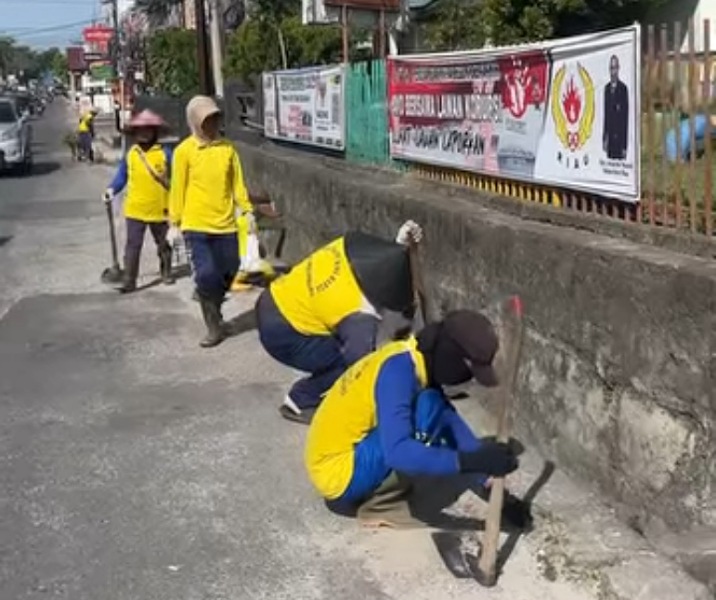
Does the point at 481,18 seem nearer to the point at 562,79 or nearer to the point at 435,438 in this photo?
the point at 562,79

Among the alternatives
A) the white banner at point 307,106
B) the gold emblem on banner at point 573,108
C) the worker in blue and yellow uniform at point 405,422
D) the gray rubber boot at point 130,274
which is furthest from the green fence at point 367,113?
the worker in blue and yellow uniform at point 405,422

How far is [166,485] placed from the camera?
5.48 metres

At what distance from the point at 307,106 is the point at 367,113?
2.55 metres

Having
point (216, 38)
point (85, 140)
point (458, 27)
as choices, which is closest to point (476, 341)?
point (458, 27)

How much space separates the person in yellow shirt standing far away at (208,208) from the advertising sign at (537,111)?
4.74 ft

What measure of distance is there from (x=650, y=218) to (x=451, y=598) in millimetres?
2098

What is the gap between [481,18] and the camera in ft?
65.4

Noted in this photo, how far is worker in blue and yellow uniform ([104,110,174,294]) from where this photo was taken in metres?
10.8

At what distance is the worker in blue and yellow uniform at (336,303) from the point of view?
5551 millimetres

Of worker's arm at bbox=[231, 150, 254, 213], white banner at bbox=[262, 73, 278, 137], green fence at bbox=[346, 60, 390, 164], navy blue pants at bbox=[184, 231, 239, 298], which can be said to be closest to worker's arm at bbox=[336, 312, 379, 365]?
navy blue pants at bbox=[184, 231, 239, 298]

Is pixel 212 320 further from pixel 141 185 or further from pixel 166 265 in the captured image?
pixel 166 265

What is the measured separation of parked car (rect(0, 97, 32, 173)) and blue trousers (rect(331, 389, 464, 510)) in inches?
897

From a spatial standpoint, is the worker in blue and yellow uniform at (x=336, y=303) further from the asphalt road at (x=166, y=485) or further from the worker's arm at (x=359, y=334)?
the asphalt road at (x=166, y=485)

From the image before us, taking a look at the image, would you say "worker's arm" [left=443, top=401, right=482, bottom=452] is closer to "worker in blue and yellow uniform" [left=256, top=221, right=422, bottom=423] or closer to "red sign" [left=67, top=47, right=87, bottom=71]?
"worker in blue and yellow uniform" [left=256, top=221, right=422, bottom=423]
